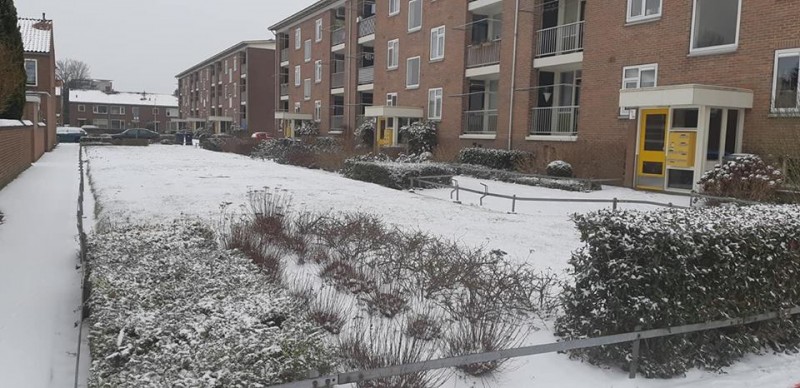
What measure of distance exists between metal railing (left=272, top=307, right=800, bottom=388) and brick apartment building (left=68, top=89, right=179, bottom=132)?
103801 mm

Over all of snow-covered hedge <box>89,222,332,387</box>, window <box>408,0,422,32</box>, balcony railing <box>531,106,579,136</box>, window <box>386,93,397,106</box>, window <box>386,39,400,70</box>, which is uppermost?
window <box>408,0,422,32</box>

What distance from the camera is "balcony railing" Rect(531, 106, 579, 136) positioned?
75.7 feet

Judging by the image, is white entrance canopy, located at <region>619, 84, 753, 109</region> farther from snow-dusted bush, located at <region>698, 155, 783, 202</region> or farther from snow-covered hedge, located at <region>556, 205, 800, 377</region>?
snow-covered hedge, located at <region>556, 205, 800, 377</region>

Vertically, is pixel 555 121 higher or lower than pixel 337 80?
lower

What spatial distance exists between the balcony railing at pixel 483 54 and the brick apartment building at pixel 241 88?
112ft

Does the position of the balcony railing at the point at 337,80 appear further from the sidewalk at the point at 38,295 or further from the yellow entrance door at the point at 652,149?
the sidewalk at the point at 38,295

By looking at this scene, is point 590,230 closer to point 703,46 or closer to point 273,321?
point 273,321

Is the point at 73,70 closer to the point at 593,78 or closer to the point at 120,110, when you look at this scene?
the point at 120,110

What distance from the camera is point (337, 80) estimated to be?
1726 inches

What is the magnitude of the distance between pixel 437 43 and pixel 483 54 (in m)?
3.84

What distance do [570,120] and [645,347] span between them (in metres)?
19.2

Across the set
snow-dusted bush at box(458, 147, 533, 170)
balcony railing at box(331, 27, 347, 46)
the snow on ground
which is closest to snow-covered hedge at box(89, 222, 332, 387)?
the snow on ground

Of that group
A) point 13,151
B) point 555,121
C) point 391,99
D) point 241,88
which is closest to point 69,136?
point 241,88

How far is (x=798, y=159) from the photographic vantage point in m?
12.2
